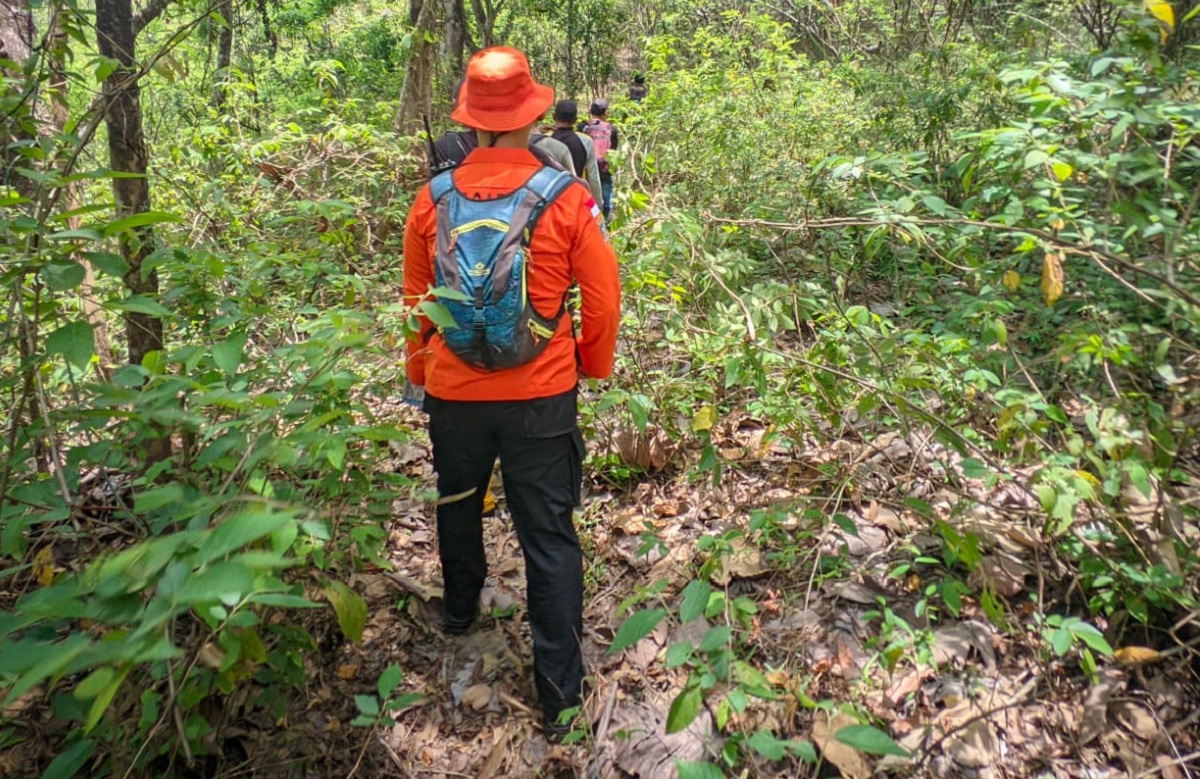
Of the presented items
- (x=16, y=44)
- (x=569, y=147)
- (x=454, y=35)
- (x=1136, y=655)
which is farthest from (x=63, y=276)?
(x=454, y=35)

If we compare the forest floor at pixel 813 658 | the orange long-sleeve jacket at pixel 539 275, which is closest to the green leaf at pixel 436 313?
the orange long-sleeve jacket at pixel 539 275

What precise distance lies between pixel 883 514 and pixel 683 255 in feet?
5.49

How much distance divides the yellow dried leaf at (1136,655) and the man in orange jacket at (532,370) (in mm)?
1880

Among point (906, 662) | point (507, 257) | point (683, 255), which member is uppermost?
point (507, 257)

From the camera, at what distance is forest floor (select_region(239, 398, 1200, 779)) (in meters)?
2.49

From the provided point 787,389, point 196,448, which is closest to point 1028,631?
point 787,389

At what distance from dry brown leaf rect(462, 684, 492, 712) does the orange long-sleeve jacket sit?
1203 millimetres

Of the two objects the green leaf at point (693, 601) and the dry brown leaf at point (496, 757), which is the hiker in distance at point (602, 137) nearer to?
the dry brown leaf at point (496, 757)

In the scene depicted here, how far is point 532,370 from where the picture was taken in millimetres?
2514

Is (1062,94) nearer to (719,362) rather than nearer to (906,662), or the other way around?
(719,362)

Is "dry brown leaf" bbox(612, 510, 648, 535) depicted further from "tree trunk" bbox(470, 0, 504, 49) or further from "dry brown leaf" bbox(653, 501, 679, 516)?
"tree trunk" bbox(470, 0, 504, 49)

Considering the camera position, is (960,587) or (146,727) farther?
(960,587)

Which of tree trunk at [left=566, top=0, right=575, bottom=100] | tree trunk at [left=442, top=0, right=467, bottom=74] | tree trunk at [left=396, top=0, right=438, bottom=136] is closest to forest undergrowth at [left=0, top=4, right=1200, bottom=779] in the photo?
tree trunk at [left=396, top=0, right=438, bottom=136]

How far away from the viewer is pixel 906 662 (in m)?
2.72
